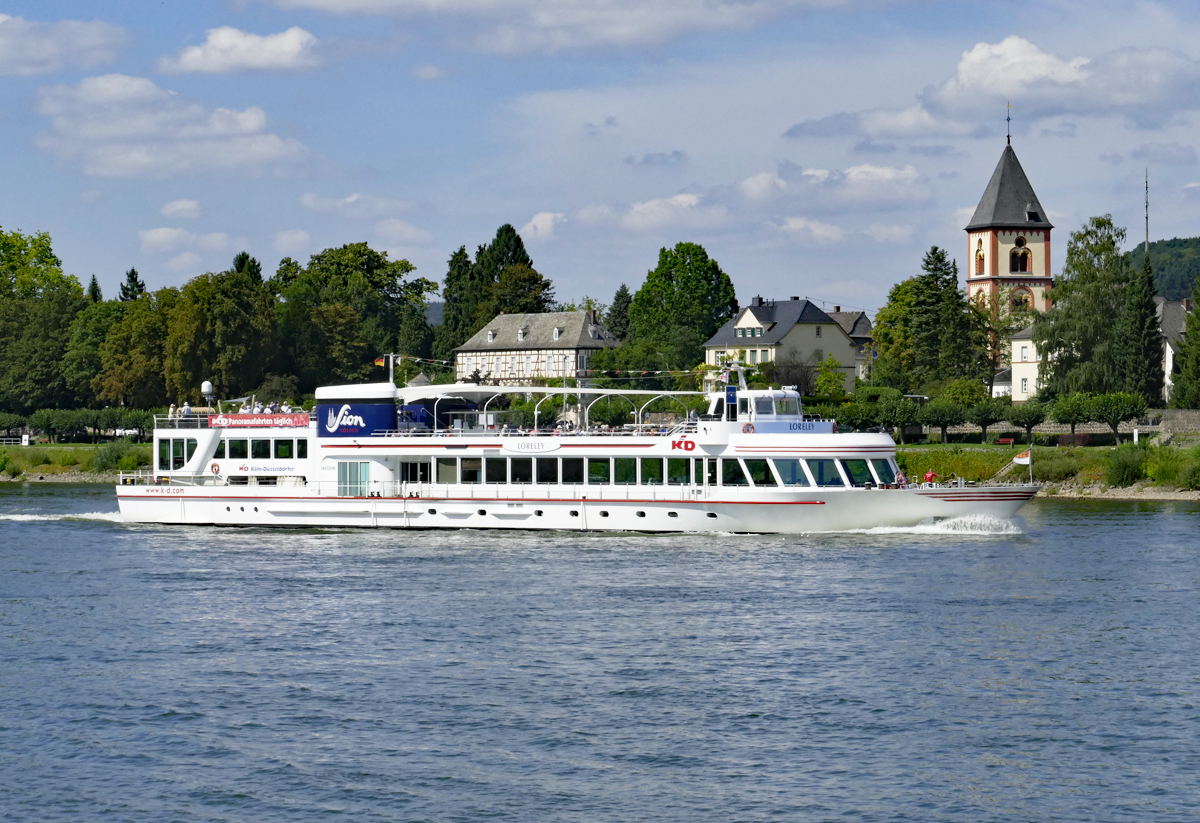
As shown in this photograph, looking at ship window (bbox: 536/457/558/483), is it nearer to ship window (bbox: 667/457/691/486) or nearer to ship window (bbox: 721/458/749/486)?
ship window (bbox: 667/457/691/486)

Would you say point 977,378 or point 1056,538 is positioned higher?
point 977,378

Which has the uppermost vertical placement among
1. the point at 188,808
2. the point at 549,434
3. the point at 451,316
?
the point at 451,316

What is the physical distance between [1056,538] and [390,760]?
98.0 ft

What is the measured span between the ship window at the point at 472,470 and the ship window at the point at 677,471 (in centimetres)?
638

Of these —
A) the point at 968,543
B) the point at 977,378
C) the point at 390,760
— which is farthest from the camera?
the point at 977,378

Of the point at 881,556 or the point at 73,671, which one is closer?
the point at 73,671

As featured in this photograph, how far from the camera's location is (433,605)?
3378 cm

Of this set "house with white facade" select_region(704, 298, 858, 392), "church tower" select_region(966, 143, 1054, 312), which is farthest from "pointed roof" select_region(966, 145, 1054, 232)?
"house with white facade" select_region(704, 298, 858, 392)

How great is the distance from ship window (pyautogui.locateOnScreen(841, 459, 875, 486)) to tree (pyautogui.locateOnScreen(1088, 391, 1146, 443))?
1693 inches

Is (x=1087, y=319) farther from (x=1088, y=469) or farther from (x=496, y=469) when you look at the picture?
(x=496, y=469)

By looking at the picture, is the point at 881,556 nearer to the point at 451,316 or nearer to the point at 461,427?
the point at 461,427

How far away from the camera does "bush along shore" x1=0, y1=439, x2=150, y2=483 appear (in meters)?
87.9

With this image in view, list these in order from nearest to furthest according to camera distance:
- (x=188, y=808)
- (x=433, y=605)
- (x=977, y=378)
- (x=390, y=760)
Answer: (x=188, y=808)
(x=390, y=760)
(x=433, y=605)
(x=977, y=378)

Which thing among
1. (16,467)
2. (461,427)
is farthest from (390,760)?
(16,467)
